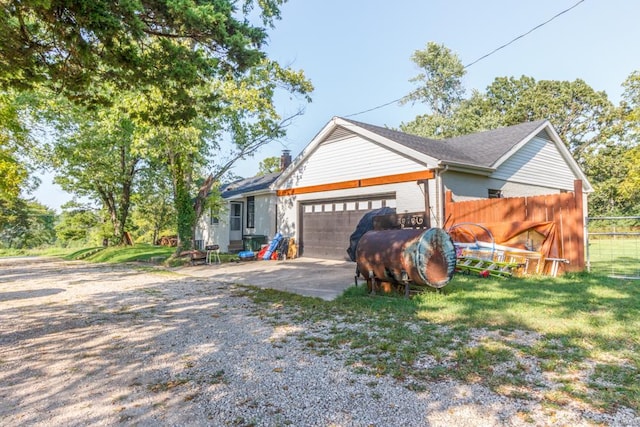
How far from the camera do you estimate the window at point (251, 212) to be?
19188 mm

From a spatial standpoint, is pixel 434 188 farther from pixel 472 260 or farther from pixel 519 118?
pixel 519 118

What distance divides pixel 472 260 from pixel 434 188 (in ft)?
9.01

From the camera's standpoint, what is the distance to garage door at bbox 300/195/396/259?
41.7ft

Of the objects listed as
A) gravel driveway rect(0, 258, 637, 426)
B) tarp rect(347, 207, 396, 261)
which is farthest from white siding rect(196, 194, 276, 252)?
gravel driveway rect(0, 258, 637, 426)

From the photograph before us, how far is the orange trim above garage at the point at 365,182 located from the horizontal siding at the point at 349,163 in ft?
0.47

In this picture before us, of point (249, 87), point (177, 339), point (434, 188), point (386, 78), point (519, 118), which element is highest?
point (519, 118)

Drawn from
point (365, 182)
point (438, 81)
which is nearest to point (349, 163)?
point (365, 182)

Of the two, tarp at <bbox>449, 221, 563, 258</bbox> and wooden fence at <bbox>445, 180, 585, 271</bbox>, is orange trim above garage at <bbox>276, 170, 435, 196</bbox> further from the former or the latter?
tarp at <bbox>449, 221, 563, 258</bbox>

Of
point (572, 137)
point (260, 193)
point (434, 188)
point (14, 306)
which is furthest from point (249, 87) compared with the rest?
point (572, 137)

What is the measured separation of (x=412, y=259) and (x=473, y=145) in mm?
9716

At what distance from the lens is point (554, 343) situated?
393 centimetres

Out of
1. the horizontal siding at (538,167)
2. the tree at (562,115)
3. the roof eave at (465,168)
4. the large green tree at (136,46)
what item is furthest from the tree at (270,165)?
the large green tree at (136,46)

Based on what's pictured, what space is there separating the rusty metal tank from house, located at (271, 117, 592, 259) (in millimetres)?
4324

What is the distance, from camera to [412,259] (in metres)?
6.13
